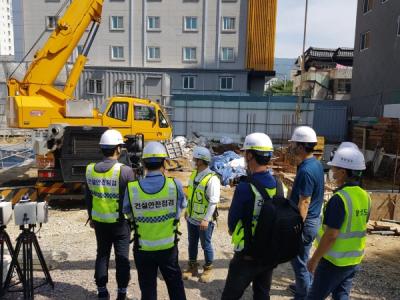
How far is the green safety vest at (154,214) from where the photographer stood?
308 cm

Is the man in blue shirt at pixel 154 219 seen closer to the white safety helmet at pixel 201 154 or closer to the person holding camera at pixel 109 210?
the person holding camera at pixel 109 210

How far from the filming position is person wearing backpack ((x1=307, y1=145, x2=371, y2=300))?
2811 millimetres

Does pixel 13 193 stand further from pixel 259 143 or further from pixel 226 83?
pixel 226 83

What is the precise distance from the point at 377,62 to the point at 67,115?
61.8 ft

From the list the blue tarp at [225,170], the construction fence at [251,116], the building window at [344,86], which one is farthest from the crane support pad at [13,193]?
the building window at [344,86]

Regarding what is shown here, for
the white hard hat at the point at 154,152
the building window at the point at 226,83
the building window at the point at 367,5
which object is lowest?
the white hard hat at the point at 154,152

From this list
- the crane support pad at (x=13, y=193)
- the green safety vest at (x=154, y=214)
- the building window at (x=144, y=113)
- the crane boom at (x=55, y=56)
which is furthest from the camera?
the building window at (x=144, y=113)

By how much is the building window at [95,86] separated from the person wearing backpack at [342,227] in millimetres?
22084

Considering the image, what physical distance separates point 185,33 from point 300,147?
3021 centimetres

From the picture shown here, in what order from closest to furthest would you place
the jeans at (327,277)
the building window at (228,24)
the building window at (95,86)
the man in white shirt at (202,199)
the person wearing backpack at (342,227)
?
1. the person wearing backpack at (342,227)
2. the jeans at (327,277)
3. the man in white shirt at (202,199)
4. the building window at (95,86)
5. the building window at (228,24)

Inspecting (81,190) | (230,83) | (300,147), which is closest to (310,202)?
(300,147)

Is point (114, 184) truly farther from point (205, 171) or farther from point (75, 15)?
point (75, 15)

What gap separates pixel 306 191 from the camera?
11.7ft

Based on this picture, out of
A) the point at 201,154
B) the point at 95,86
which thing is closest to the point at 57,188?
the point at 201,154
